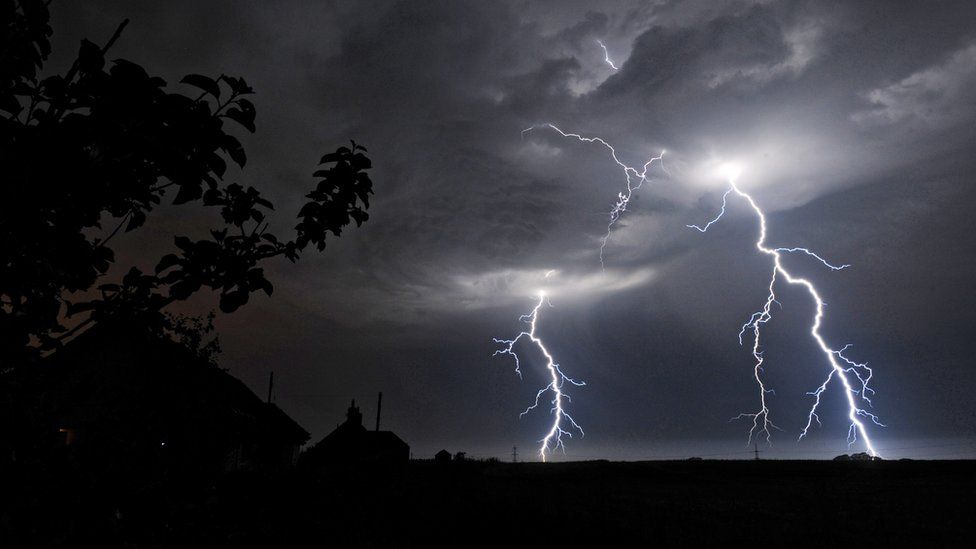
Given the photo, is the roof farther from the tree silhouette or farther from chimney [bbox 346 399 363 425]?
chimney [bbox 346 399 363 425]

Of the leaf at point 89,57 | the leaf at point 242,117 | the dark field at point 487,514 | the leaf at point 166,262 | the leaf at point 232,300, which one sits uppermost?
the leaf at point 242,117

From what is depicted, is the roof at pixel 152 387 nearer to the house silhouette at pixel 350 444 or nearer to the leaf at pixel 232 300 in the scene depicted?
the leaf at pixel 232 300

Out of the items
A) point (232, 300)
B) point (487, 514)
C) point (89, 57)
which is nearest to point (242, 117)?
point (89, 57)

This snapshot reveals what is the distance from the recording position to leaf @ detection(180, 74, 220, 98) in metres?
1.77

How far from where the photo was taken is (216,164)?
1.86 meters

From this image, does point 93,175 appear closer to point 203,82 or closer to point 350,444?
point 203,82

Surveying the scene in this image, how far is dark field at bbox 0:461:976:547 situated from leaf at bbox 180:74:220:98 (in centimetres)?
128

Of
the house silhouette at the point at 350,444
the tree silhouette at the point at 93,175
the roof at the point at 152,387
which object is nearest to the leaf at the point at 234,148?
the tree silhouette at the point at 93,175

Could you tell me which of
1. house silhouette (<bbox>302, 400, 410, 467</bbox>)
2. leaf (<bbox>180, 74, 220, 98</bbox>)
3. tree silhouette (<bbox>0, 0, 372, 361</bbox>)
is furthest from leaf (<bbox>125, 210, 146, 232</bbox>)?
house silhouette (<bbox>302, 400, 410, 467</bbox>)

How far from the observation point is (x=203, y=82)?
1.78 meters

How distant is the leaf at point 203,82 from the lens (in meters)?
1.77

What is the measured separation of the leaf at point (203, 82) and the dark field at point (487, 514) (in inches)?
50.4

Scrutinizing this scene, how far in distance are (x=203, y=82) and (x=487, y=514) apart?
545 inches

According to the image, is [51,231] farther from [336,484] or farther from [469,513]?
[469,513]
